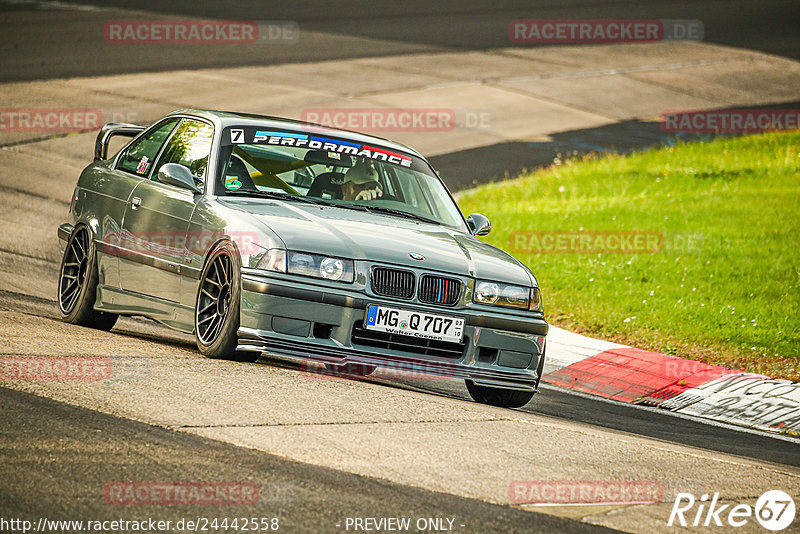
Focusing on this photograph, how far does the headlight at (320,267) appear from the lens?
23.2 ft

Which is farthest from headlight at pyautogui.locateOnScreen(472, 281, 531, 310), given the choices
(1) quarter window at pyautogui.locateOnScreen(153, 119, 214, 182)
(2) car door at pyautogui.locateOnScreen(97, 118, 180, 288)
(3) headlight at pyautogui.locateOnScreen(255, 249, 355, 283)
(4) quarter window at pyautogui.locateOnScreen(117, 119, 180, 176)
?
(4) quarter window at pyautogui.locateOnScreen(117, 119, 180, 176)

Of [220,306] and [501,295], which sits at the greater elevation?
[501,295]

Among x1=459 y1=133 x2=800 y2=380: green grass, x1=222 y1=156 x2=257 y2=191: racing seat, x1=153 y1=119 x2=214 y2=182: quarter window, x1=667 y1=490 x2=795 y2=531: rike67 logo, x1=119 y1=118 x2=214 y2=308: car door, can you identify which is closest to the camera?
x1=667 y1=490 x2=795 y2=531: rike67 logo

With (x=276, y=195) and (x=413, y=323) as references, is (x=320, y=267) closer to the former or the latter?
(x=413, y=323)

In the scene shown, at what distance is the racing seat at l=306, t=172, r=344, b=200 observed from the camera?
27.0 feet

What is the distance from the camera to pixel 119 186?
888 cm

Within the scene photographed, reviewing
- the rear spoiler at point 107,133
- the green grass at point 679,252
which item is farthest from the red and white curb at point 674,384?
the rear spoiler at point 107,133

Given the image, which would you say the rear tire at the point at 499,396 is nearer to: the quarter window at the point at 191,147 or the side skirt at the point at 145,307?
the side skirt at the point at 145,307

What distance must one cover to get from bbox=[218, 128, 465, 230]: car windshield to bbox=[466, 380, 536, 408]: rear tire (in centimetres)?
119

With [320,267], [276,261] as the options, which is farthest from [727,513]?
[276,261]

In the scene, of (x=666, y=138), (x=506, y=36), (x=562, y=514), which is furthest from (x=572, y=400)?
(x=506, y=36)

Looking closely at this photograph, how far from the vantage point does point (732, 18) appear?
38.0m

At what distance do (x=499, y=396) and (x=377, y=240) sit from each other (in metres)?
1.47

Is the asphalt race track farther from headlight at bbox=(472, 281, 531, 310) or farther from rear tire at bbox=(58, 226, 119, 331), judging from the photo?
headlight at bbox=(472, 281, 531, 310)
